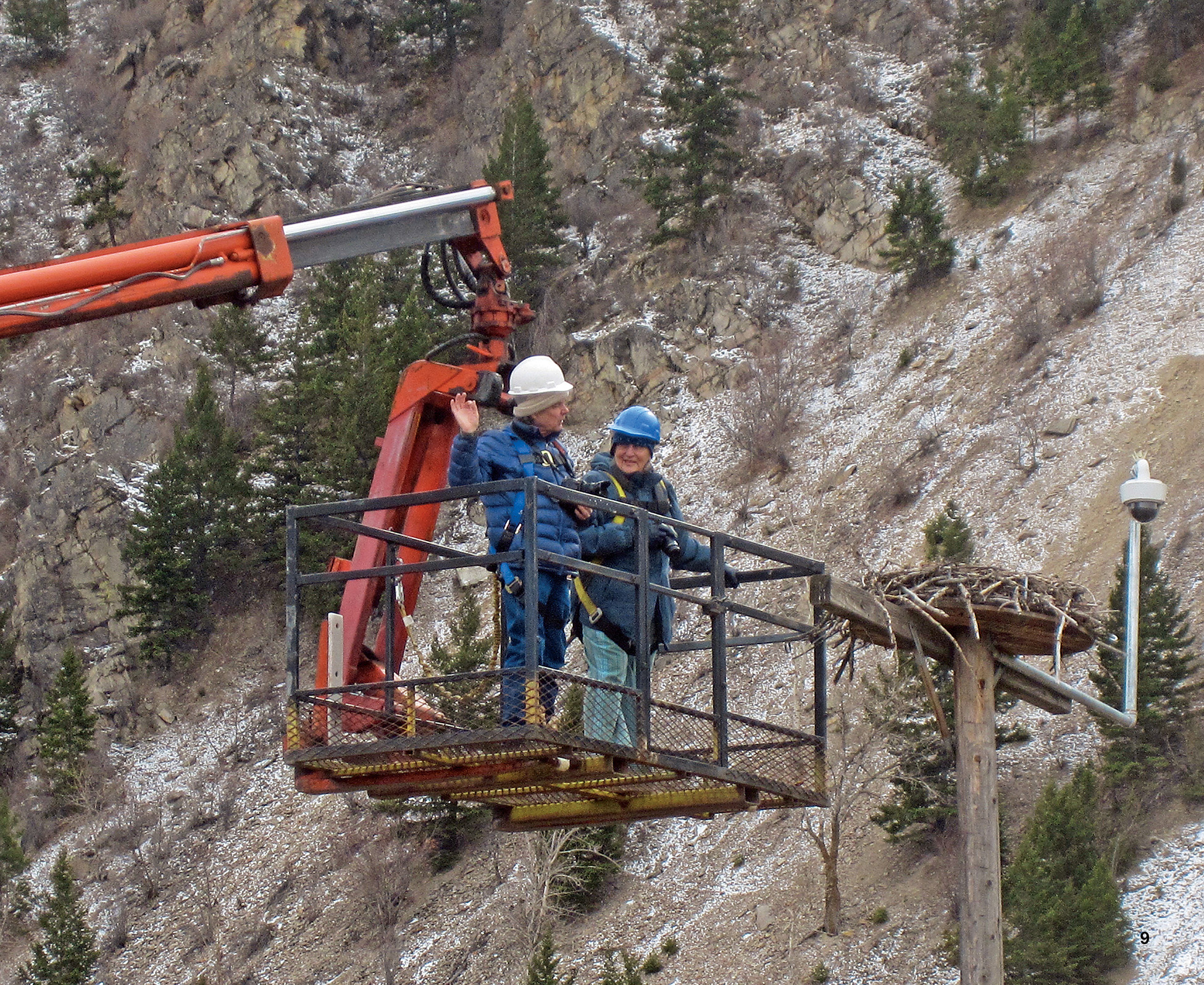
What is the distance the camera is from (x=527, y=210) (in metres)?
45.5

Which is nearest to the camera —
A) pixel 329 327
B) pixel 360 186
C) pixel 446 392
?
pixel 446 392

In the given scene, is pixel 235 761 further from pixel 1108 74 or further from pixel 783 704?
pixel 1108 74

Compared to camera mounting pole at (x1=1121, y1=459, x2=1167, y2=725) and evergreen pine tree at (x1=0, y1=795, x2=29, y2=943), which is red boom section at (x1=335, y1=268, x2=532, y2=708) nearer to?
camera mounting pole at (x1=1121, y1=459, x2=1167, y2=725)

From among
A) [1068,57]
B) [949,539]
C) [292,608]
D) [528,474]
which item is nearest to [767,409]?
[949,539]

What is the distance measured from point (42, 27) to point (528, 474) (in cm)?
6554

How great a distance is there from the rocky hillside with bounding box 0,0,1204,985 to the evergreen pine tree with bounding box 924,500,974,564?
4.22ft

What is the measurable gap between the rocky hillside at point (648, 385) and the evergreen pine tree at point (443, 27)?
985 mm

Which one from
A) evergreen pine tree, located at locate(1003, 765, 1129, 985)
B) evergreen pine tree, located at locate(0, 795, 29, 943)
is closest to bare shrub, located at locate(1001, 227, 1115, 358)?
evergreen pine tree, located at locate(1003, 765, 1129, 985)

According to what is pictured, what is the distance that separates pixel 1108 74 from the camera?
43250 mm

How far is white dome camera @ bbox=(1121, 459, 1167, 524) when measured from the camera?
31.5ft

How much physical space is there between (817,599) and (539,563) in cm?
160

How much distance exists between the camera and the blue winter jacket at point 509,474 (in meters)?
7.89

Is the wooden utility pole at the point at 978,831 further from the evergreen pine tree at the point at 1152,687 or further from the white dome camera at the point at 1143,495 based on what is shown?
the evergreen pine tree at the point at 1152,687

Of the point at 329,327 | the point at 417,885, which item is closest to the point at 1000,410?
the point at 417,885
